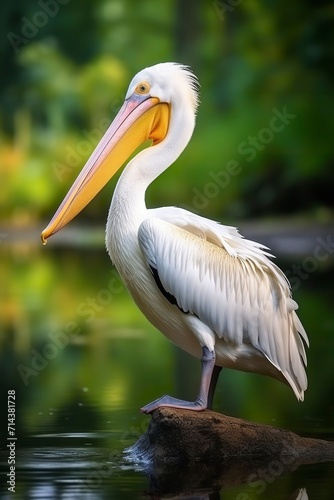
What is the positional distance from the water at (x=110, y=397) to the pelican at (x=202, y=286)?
0.56 m

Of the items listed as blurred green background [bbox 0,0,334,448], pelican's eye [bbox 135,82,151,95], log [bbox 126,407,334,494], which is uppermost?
blurred green background [bbox 0,0,334,448]

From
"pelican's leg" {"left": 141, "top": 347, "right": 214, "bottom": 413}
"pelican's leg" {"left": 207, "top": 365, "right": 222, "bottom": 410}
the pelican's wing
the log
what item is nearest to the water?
the log

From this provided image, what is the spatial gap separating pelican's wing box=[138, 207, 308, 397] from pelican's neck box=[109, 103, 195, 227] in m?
0.12

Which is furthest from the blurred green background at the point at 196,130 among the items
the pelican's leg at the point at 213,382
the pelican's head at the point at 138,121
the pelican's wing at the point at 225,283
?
the pelican's wing at the point at 225,283

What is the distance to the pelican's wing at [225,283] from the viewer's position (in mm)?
6324

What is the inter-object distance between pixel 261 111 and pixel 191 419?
2877 cm

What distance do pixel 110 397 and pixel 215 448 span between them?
2190 mm

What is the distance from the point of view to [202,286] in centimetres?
639

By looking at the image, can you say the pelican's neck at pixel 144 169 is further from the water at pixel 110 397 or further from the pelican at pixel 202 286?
the water at pixel 110 397

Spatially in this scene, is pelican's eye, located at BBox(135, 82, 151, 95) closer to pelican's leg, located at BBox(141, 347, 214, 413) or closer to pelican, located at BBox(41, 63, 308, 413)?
pelican, located at BBox(41, 63, 308, 413)

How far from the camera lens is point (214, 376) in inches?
262

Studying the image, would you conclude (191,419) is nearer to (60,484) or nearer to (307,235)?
(60,484)

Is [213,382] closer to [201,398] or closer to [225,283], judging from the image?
[201,398]

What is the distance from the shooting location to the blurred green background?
70.1ft
